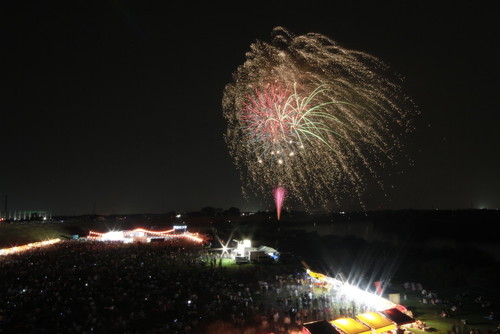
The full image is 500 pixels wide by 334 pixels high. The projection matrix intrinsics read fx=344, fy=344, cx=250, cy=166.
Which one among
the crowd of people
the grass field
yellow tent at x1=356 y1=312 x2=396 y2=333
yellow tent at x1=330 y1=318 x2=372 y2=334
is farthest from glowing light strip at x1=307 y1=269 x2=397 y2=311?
yellow tent at x1=330 y1=318 x2=372 y2=334

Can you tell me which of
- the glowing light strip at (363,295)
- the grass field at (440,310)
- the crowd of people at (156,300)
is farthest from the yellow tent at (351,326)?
the glowing light strip at (363,295)

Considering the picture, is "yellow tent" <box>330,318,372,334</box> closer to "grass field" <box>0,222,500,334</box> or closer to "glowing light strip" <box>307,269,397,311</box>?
"grass field" <box>0,222,500,334</box>

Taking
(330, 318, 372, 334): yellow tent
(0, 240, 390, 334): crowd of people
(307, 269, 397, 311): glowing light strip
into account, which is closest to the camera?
(330, 318, 372, 334): yellow tent

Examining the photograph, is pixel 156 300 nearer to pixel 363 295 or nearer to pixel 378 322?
pixel 363 295

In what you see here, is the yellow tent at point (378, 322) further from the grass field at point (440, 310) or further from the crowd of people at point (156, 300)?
the crowd of people at point (156, 300)

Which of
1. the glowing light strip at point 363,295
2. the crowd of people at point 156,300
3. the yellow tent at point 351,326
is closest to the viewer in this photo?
the yellow tent at point 351,326

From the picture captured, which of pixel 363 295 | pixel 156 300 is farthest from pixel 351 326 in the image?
pixel 156 300

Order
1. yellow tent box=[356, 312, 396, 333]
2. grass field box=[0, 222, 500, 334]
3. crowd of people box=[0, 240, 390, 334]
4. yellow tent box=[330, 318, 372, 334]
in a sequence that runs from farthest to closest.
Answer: crowd of people box=[0, 240, 390, 334] < grass field box=[0, 222, 500, 334] < yellow tent box=[356, 312, 396, 333] < yellow tent box=[330, 318, 372, 334]
